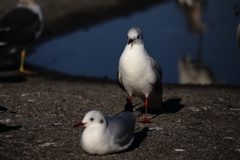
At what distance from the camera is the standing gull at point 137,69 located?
645 centimetres

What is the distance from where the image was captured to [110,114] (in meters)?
7.17

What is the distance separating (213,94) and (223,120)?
6.64 feet

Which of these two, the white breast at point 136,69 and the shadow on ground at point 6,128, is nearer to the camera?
the shadow on ground at point 6,128

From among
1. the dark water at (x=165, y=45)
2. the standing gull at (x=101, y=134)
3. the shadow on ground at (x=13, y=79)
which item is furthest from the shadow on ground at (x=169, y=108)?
the dark water at (x=165, y=45)

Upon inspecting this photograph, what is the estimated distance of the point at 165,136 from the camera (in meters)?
6.19

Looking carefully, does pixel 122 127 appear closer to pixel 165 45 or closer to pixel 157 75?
pixel 157 75

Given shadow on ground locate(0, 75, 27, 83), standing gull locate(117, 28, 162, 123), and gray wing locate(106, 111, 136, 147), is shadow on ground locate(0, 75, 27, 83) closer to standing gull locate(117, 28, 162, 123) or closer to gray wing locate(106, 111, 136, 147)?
standing gull locate(117, 28, 162, 123)

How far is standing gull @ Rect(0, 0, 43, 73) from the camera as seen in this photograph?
10734 mm

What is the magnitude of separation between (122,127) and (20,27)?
6.06 m

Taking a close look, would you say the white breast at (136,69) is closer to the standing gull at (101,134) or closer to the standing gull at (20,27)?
the standing gull at (101,134)

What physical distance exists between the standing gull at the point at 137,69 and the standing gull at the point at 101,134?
1204mm

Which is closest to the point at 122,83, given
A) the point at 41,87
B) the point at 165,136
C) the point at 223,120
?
the point at 165,136

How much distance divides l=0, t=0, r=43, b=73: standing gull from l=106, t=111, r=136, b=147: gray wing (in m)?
5.73

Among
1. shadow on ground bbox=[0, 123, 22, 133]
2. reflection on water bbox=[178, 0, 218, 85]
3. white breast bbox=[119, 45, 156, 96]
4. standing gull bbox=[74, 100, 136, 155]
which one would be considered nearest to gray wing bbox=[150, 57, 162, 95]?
white breast bbox=[119, 45, 156, 96]
